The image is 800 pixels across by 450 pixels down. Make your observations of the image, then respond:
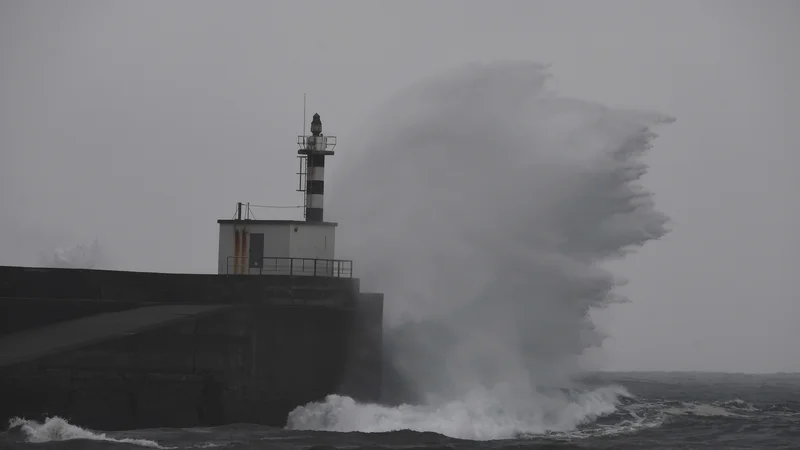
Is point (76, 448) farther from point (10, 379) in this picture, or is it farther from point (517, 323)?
point (517, 323)

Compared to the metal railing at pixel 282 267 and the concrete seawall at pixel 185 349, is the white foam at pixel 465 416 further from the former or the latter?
the metal railing at pixel 282 267

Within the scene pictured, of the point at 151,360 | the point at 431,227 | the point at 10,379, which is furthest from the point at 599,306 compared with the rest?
the point at 10,379

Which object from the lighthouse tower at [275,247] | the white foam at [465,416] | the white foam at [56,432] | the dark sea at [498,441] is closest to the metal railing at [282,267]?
the lighthouse tower at [275,247]

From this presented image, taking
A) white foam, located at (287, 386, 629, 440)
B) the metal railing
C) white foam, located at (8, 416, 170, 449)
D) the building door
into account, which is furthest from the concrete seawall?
the building door

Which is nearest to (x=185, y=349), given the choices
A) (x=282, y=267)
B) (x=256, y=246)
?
(x=282, y=267)

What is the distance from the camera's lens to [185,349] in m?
21.6

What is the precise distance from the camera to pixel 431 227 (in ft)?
96.8

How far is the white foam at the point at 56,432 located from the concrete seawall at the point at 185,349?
21 cm

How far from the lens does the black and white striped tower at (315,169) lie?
90.5 feet

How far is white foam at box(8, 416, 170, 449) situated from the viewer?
19031 mm

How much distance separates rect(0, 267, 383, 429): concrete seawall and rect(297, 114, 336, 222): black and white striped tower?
9.70 feet

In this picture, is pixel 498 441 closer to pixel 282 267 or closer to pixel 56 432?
pixel 282 267

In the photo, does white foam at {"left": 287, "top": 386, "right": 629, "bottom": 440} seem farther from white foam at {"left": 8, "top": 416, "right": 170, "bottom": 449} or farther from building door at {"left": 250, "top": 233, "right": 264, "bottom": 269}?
white foam at {"left": 8, "top": 416, "right": 170, "bottom": 449}

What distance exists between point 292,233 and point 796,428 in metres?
12.8
